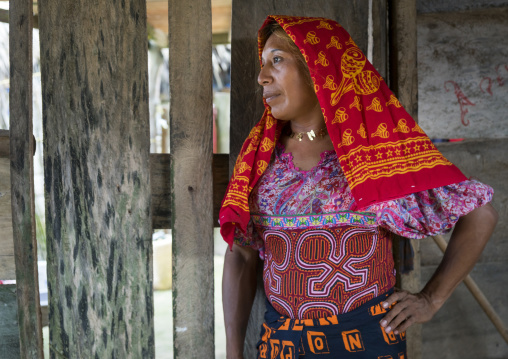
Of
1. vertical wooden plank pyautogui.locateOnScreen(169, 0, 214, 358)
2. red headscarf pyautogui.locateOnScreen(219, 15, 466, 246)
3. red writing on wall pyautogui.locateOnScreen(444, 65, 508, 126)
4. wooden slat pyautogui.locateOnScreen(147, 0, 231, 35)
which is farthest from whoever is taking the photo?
wooden slat pyautogui.locateOnScreen(147, 0, 231, 35)

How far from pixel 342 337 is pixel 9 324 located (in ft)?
4.26

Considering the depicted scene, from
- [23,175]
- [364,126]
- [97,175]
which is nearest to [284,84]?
[364,126]

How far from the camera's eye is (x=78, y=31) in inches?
70.9

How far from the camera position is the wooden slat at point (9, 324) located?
1878 mm

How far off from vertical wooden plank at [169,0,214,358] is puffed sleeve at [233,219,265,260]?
0.11 metres

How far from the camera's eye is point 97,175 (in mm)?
1828

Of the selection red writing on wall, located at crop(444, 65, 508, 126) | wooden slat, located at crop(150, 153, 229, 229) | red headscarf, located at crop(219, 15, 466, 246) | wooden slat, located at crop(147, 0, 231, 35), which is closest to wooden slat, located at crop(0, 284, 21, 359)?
wooden slat, located at crop(150, 153, 229, 229)

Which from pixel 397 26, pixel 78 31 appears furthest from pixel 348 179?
pixel 78 31

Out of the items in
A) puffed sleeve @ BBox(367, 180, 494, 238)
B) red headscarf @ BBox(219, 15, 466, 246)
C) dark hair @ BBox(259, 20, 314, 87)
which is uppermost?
dark hair @ BBox(259, 20, 314, 87)

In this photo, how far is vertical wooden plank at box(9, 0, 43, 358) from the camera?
1.75 m

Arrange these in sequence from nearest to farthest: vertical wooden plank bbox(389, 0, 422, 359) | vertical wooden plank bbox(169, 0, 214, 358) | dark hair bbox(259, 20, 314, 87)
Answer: dark hair bbox(259, 20, 314, 87) → vertical wooden plank bbox(169, 0, 214, 358) → vertical wooden plank bbox(389, 0, 422, 359)

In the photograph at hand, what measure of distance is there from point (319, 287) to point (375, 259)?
221mm

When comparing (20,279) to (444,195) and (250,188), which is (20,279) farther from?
(444,195)

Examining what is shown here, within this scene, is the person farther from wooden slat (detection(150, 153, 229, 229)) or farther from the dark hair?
wooden slat (detection(150, 153, 229, 229))
